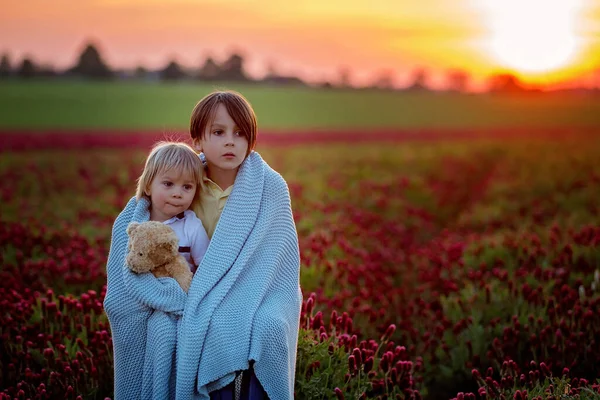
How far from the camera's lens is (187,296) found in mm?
3211

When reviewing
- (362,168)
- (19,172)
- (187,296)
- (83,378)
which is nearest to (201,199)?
(187,296)

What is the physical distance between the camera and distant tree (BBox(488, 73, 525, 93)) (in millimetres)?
78312

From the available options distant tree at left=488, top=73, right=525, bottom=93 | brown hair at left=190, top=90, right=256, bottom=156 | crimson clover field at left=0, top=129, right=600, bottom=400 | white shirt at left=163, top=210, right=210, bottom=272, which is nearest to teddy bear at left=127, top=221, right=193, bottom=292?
white shirt at left=163, top=210, right=210, bottom=272

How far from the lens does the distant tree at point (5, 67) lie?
201 feet

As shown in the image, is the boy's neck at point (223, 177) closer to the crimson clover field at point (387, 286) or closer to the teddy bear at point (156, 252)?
the teddy bear at point (156, 252)

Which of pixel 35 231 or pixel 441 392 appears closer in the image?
pixel 441 392

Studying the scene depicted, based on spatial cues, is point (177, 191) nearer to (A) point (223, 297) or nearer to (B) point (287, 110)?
(A) point (223, 297)

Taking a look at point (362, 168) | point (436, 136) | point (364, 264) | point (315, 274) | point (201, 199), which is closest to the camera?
point (201, 199)

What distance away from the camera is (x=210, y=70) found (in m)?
64.3

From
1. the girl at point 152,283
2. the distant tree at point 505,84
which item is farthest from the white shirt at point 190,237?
the distant tree at point 505,84

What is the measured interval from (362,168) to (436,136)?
1490 centimetres

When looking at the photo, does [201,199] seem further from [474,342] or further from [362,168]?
[362,168]

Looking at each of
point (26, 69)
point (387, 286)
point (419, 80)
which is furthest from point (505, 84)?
point (387, 286)

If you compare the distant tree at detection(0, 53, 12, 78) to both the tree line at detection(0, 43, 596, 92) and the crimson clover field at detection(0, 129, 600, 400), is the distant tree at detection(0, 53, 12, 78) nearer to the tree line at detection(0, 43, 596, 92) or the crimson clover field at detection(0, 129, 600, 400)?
the tree line at detection(0, 43, 596, 92)
